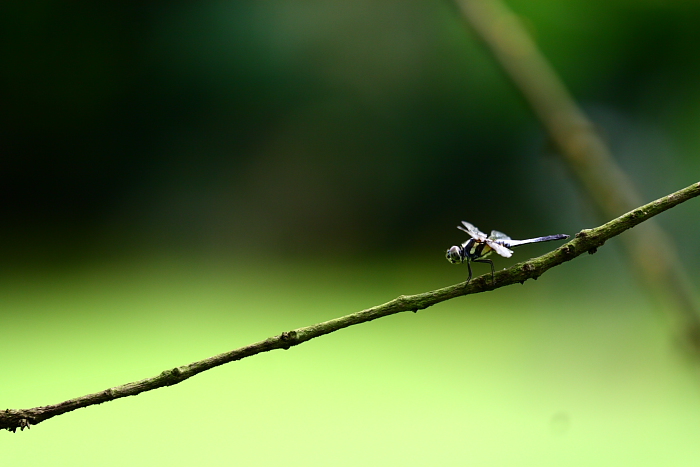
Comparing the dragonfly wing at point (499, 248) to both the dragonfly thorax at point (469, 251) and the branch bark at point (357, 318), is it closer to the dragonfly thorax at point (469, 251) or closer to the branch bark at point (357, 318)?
the dragonfly thorax at point (469, 251)

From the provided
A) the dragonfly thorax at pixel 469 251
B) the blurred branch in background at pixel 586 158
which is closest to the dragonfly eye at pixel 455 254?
the dragonfly thorax at pixel 469 251

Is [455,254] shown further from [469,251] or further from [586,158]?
[586,158]

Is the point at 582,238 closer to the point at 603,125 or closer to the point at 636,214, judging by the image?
the point at 636,214

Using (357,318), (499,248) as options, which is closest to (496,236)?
(499,248)

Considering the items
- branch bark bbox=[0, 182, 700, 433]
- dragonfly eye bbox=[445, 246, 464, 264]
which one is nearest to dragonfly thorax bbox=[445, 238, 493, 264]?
dragonfly eye bbox=[445, 246, 464, 264]

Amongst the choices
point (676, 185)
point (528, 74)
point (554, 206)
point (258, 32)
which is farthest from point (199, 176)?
point (528, 74)

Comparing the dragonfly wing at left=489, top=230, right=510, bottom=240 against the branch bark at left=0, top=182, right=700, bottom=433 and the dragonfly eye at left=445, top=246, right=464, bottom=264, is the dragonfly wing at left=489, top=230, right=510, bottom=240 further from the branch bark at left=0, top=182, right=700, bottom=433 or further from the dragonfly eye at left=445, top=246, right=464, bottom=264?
the branch bark at left=0, top=182, right=700, bottom=433
